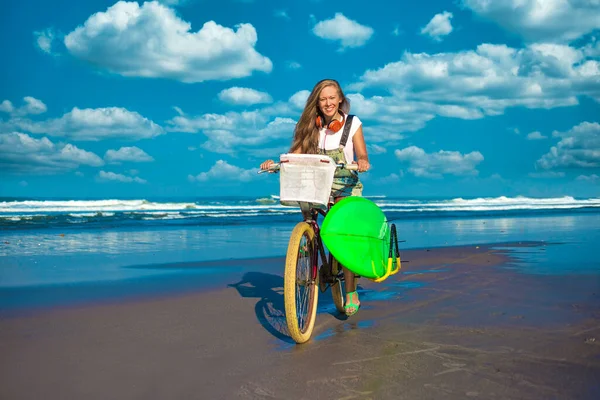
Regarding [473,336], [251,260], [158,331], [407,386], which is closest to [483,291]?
[473,336]

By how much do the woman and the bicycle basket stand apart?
1.96 feet

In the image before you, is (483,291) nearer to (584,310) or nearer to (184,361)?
(584,310)

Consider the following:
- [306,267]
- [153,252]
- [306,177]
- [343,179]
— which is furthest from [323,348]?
→ [153,252]

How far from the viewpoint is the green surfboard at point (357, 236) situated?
13.5ft

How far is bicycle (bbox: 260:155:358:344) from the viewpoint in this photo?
13.0ft

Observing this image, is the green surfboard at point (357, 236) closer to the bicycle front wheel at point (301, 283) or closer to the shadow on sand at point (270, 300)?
the bicycle front wheel at point (301, 283)

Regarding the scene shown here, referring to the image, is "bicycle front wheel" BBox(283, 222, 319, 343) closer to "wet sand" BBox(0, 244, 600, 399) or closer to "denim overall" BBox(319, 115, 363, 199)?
"wet sand" BBox(0, 244, 600, 399)

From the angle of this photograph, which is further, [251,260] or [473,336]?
Result: [251,260]

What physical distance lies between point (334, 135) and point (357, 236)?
1.03 m

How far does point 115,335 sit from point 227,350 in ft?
3.71

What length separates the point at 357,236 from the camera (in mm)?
4184

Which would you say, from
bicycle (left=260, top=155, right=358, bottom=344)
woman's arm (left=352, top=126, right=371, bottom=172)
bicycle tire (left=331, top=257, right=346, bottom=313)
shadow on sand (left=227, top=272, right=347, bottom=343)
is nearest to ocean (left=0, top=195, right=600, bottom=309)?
shadow on sand (left=227, top=272, right=347, bottom=343)

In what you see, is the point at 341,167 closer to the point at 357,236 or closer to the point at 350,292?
the point at 357,236

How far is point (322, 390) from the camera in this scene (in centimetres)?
317
